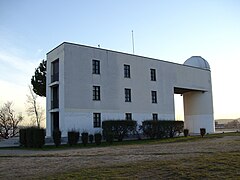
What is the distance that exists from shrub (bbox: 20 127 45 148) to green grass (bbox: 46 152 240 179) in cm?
1562

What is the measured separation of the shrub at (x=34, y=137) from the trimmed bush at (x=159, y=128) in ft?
37.2

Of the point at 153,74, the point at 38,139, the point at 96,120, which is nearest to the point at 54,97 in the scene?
the point at 96,120

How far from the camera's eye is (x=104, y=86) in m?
34.2

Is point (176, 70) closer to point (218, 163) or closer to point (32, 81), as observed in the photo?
point (32, 81)

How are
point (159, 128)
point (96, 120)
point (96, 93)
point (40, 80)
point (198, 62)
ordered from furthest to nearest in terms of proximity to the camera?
point (198, 62), point (40, 80), point (96, 93), point (96, 120), point (159, 128)

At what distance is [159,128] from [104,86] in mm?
7603

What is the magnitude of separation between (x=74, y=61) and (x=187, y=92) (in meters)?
22.1

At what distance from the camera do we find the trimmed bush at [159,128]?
1250 inches

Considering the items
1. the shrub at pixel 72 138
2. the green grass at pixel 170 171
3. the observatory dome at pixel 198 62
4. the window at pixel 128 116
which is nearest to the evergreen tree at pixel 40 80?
the window at pixel 128 116

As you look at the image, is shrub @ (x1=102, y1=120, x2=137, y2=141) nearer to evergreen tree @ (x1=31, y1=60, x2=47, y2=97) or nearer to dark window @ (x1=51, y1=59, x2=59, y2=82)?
dark window @ (x1=51, y1=59, x2=59, y2=82)

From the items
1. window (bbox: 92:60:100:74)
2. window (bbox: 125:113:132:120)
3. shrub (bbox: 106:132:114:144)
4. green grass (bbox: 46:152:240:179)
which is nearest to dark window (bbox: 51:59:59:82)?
window (bbox: 92:60:100:74)

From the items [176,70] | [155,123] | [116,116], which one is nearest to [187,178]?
[155,123]

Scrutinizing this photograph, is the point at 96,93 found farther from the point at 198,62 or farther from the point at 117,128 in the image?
the point at 198,62

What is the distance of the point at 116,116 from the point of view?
3438cm
